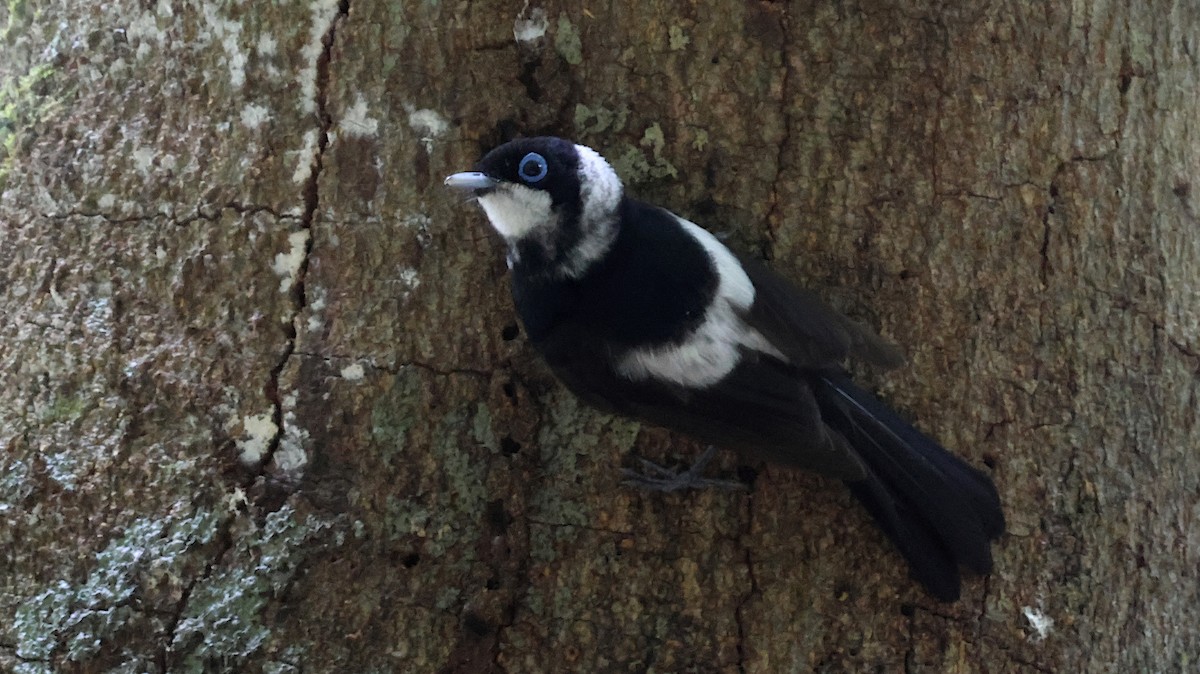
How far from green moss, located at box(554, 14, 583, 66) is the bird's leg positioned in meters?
0.80

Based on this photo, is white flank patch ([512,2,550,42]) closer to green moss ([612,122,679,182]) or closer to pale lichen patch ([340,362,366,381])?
green moss ([612,122,679,182])

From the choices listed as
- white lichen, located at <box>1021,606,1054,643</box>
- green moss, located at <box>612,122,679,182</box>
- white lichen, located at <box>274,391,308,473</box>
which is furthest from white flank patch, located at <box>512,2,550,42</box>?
white lichen, located at <box>1021,606,1054,643</box>

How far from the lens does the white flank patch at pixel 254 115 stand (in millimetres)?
1779

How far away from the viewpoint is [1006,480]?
1.77m

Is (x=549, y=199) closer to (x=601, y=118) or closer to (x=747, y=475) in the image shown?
(x=601, y=118)

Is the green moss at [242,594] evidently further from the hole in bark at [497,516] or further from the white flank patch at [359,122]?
the white flank patch at [359,122]

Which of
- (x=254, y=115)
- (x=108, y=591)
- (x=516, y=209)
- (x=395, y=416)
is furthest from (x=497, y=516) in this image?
(x=254, y=115)

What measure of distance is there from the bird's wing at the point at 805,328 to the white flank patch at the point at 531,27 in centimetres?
61

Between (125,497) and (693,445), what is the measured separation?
1056mm

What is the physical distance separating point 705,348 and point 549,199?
1.44ft

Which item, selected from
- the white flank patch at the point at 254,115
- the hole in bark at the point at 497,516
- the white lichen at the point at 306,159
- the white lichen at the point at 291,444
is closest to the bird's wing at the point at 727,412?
the hole in bark at the point at 497,516

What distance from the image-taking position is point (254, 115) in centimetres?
178

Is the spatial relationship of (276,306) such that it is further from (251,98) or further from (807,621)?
(807,621)

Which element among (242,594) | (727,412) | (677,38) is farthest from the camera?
(677,38)
